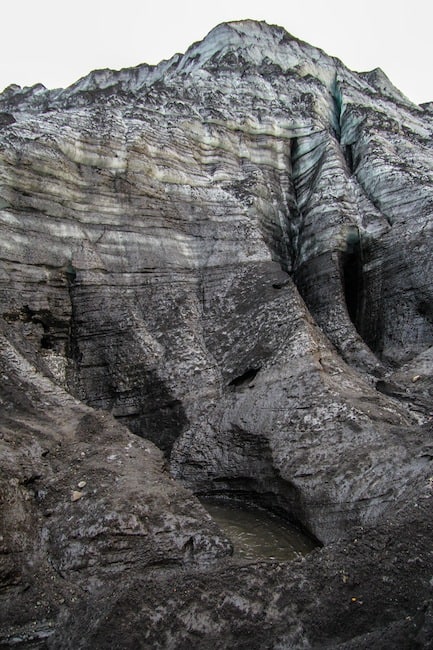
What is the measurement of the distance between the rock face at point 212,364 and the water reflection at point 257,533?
1.14 ft

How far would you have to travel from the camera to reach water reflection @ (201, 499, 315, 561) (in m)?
9.05

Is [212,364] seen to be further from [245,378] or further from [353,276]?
[353,276]

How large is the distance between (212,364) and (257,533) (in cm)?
490

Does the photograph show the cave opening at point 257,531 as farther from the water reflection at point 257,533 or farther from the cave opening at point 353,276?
the cave opening at point 353,276

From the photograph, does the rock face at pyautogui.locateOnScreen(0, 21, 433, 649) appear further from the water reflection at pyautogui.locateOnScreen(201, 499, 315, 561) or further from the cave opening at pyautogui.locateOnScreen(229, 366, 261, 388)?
the water reflection at pyautogui.locateOnScreen(201, 499, 315, 561)

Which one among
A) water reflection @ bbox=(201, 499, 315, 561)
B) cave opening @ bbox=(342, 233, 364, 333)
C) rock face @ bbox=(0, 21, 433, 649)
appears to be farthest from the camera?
cave opening @ bbox=(342, 233, 364, 333)

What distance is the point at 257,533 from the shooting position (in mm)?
9867

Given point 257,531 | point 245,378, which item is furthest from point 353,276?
point 257,531

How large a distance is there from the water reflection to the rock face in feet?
1.14

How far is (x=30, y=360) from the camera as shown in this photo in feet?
38.0

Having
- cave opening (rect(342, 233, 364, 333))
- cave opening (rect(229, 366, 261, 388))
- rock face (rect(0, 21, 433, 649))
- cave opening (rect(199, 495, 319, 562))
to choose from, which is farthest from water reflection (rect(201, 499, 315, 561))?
cave opening (rect(342, 233, 364, 333))

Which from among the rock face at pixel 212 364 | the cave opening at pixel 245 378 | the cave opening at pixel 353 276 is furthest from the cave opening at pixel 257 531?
the cave opening at pixel 353 276

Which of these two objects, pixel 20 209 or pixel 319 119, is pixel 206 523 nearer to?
pixel 20 209

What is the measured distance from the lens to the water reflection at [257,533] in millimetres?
9055
